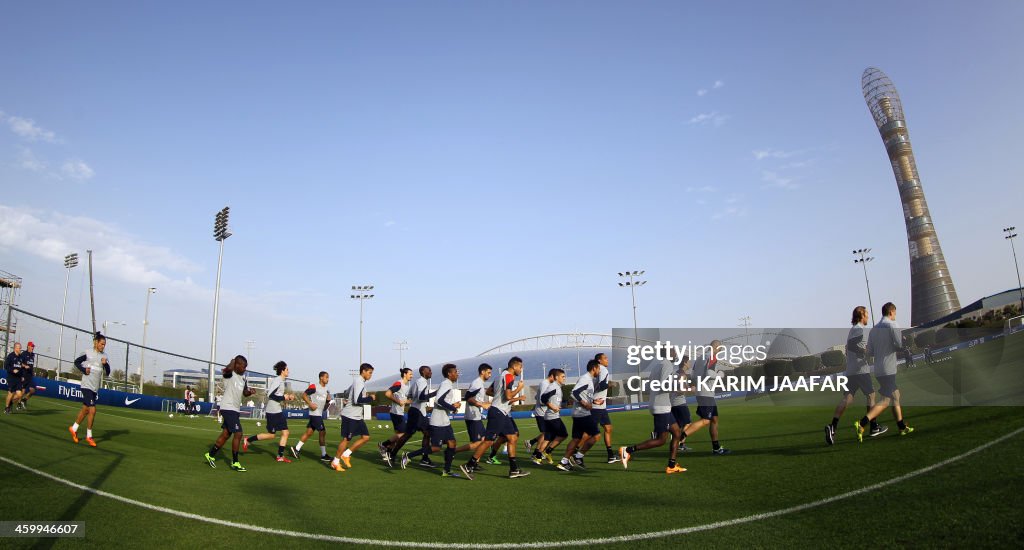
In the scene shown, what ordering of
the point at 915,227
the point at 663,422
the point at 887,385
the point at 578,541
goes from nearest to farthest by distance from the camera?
the point at 578,541, the point at 887,385, the point at 663,422, the point at 915,227

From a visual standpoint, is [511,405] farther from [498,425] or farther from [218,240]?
[218,240]

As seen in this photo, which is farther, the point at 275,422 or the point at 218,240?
the point at 218,240

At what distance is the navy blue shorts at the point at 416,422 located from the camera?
1243 cm

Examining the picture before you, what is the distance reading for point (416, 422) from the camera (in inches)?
495

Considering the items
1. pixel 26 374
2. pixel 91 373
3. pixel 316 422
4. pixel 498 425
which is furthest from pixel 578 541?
pixel 26 374

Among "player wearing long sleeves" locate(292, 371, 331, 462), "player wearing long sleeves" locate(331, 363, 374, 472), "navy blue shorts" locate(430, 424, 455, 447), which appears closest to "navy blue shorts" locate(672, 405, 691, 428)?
"navy blue shorts" locate(430, 424, 455, 447)

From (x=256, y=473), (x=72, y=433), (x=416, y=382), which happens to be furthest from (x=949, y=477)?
(x=72, y=433)

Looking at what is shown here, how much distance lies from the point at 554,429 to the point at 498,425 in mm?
1675

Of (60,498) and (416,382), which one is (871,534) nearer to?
(60,498)

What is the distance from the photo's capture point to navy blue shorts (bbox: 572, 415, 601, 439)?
36.9 ft

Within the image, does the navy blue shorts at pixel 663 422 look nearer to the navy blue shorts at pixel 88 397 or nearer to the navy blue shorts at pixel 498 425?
the navy blue shorts at pixel 498 425

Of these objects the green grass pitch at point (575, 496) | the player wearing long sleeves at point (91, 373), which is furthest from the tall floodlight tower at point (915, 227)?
the player wearing long sleeves at point (91, 373)

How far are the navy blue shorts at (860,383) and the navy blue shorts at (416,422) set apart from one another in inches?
339

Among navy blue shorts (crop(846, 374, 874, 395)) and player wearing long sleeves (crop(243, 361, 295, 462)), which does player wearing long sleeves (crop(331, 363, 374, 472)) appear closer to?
player wearing long sleeves (crop(243, 361, 295, 462))
